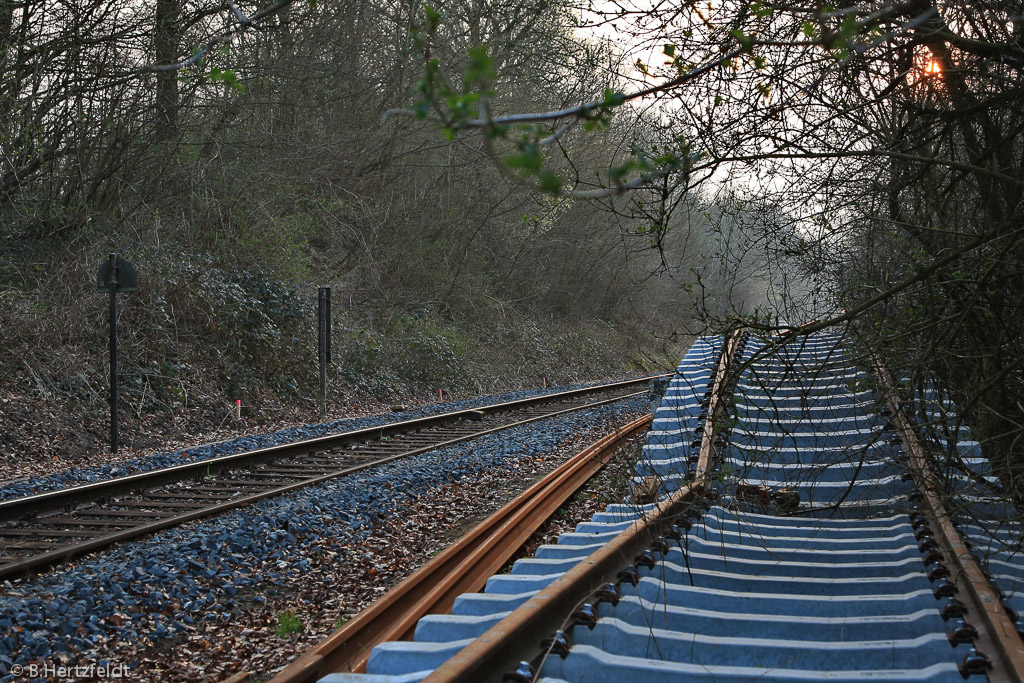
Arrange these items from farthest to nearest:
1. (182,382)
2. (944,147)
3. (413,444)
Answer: (182,382) → (413,444) → (944,147)

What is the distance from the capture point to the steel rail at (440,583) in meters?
4.49

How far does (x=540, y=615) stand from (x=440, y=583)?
2.64m

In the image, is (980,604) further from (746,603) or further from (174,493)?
(174,493)

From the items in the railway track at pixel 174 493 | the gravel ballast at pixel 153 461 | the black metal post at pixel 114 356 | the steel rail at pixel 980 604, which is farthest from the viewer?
the black metal post at pixel 114 356

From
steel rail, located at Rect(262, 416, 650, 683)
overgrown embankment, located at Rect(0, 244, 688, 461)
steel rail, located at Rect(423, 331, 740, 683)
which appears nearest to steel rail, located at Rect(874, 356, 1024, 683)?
steel rail, located at Rect(423, 331, 740, 683)

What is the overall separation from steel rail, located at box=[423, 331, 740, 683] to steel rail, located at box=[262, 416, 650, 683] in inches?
53.6

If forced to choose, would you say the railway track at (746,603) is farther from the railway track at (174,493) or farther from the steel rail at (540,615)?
the railway track at (174,493)

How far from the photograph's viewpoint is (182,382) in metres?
14.8

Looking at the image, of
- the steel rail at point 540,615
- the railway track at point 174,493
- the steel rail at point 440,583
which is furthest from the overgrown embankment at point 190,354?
the steel rail at point 540,615

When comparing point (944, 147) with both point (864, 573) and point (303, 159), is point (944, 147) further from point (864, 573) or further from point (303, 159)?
point (303, 159)

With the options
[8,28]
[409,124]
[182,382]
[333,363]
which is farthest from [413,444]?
[409,124]

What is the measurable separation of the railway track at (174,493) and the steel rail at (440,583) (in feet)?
7.74

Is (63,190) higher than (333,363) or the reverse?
higher

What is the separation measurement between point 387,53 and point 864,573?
20.2 meters
